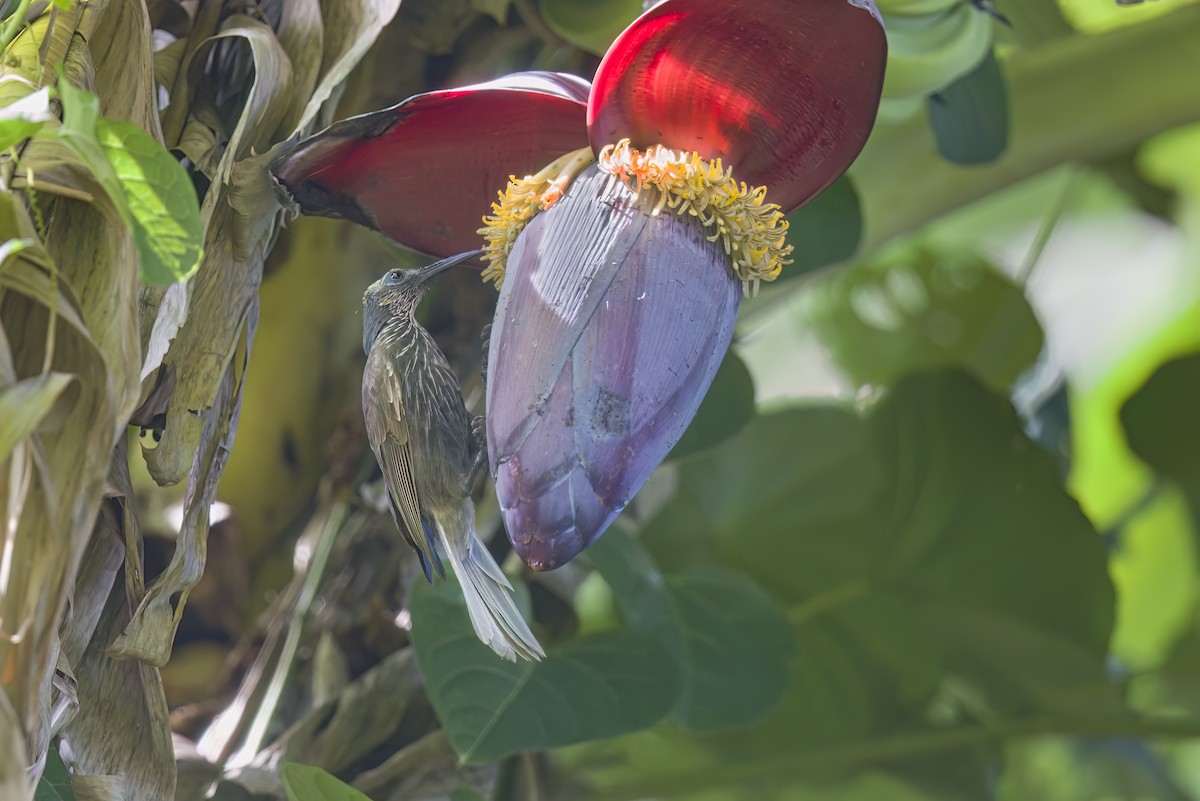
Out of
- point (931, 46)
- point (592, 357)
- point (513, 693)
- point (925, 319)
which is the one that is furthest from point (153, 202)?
point (925, 319)

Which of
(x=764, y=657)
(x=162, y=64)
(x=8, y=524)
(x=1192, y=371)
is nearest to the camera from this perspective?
(x=8, y=524)

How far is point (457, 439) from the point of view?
323mm

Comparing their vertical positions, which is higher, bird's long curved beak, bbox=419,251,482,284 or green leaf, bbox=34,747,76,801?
bird's long curved beak, bbox=419,251,482,284

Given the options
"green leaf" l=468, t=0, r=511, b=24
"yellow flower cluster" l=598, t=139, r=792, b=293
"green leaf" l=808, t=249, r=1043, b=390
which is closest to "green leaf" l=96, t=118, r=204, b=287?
"yellow flower cluster" l=598, t=139, r=792, b=293

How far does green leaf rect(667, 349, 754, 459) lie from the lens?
1.66 ft

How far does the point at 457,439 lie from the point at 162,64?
0.17 m

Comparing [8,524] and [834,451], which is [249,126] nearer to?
[8,524]

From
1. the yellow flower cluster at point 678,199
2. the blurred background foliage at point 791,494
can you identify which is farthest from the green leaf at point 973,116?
the yellow flower cluster at point 678,199

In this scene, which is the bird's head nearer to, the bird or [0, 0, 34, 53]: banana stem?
the bird

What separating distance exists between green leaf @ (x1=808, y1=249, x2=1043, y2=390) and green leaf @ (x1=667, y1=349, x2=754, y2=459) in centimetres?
22

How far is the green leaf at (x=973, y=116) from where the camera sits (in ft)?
1.76

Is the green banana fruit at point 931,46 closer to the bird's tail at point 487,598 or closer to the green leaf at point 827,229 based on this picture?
the green leaf at point 827,229

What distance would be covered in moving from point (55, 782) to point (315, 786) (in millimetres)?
76

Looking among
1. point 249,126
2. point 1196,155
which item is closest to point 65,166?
point 249,126
